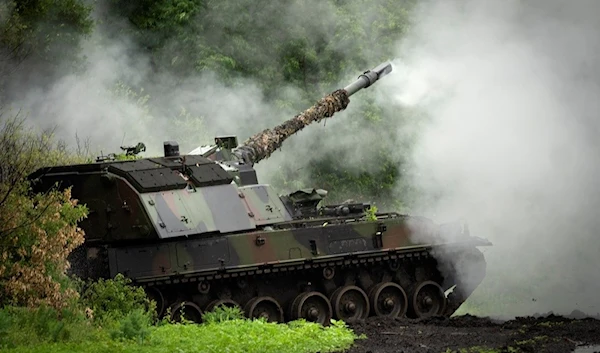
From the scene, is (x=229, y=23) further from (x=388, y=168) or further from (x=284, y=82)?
(x=388, y=168)

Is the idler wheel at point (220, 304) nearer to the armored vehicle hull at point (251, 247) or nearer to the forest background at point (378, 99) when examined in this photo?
the armored vehicle hull at point (251, 247)

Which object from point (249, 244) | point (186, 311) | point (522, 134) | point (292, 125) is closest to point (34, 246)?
point (186, 311)

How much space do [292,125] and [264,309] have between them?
4666mm

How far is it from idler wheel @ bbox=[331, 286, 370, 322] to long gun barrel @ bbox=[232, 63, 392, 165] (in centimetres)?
309

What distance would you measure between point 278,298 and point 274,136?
145 inches

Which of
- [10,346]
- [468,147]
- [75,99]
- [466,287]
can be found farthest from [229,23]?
[10,346]

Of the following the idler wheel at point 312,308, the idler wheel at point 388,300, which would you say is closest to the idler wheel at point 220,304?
the idler wheel at point 312,308

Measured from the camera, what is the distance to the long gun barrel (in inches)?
974

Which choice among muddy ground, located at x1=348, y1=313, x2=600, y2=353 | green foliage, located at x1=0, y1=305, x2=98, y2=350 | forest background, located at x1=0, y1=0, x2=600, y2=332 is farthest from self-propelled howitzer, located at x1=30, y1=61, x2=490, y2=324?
forest background, located at x1=0, y1=0, x2=600, y2=332

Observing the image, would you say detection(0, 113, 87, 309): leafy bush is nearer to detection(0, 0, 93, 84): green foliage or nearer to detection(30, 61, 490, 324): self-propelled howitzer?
detection(30, 61, 490, 324): self-propelled howitzer

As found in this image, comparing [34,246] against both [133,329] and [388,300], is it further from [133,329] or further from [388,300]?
[388,300]

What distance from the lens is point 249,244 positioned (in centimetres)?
2175

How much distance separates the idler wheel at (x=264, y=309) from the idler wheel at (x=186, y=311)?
3.07ft

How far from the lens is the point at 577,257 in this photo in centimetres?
3200
